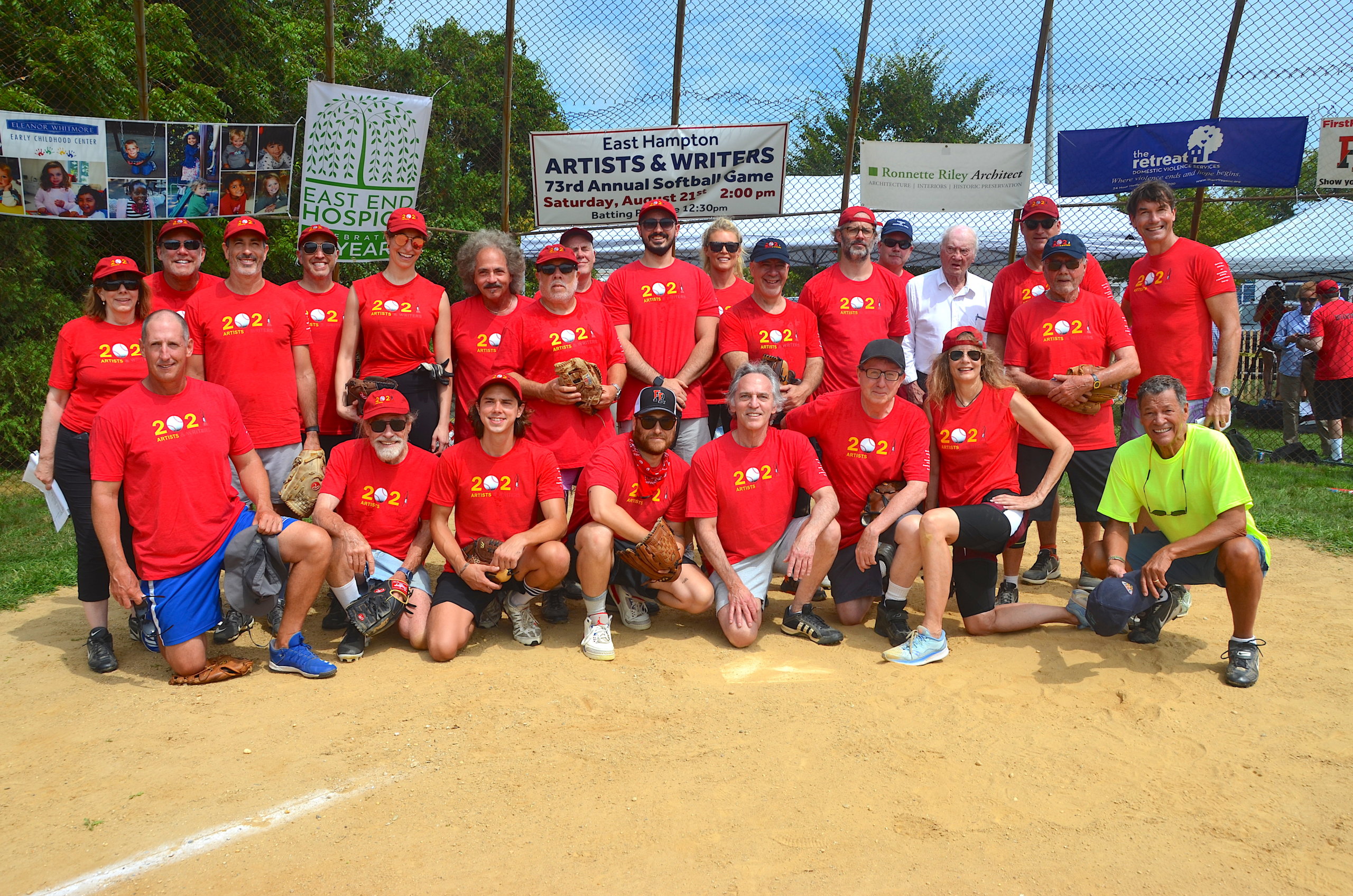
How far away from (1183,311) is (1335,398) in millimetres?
6105

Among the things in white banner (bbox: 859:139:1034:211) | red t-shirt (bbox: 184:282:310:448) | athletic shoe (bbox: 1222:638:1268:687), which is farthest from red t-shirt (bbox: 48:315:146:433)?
white banner (bbox: 859:139:1034:211)

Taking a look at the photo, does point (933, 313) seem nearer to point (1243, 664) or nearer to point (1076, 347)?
point (1076, 347)

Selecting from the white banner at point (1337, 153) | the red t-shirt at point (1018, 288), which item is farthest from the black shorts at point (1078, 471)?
the white banner at point (1337, 153)

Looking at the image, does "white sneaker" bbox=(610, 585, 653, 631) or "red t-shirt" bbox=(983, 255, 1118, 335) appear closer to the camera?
"white sneaker" bbox=(610, 585, 653, 631)

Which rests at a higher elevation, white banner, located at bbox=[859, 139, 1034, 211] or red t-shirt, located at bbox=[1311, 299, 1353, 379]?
white banner, located at bbox=[859, 139, 1034, 211]

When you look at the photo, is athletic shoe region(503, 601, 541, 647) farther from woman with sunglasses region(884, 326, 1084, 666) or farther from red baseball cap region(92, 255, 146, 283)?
red baseball cap region(92, 255, 146, 283)

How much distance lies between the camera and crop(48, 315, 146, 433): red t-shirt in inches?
198

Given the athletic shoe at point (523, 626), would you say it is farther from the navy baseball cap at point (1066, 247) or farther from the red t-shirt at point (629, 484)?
the navy baseball cap at point (1066, 247)

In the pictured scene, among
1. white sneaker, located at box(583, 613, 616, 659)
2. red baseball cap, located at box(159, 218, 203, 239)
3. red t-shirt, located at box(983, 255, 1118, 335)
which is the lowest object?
white sneaker, located at box(583, 613, 616, 659)

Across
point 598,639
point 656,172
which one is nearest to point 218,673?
point 598,639

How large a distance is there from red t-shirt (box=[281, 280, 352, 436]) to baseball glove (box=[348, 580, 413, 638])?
130 cm

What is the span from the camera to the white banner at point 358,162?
812cm

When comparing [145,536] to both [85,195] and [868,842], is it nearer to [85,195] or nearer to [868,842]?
[868,842]

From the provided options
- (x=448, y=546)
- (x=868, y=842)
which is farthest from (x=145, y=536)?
(x=868, y=842)
